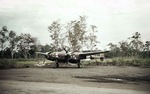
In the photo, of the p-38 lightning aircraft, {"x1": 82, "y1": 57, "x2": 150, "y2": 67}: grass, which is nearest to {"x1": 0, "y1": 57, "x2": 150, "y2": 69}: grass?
{"x1": 82, "y1": 57, "x2": 150, "y2": 67}: grass

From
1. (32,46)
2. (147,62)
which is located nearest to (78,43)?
(32,46)

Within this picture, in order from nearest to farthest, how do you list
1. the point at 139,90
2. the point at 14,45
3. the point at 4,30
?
the point at 139,90 < the point at 4,30 < the point at 14,45

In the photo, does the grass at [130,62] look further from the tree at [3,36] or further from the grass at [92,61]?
the tree at [3,36]

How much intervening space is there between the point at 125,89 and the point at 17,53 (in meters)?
7.54

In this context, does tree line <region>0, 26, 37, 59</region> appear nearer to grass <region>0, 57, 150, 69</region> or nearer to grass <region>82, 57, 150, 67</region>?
grass <region>0, 57, 150, 69</region>

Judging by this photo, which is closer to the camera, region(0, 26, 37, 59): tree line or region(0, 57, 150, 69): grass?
region(0, 26, 37, 59): tree line

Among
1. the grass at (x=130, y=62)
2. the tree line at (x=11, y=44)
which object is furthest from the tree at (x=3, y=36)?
the grass at (x=130, y=62)

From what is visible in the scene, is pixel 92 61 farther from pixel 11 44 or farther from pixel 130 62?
pixel 11 44

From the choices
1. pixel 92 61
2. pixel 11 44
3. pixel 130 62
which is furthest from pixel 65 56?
pixel 11 44

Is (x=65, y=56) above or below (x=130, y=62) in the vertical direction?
above

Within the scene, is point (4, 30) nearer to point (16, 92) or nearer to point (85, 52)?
point (16, 92)

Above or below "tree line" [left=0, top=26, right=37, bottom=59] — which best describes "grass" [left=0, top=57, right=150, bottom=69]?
below

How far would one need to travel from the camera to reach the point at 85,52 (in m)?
23.7

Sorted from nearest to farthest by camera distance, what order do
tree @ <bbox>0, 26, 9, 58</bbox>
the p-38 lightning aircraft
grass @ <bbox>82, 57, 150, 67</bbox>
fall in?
tree @ <bbox>0, 26, 9, 58</bbox> → grass @ <bbox>82, 57, 150, 67</bbox> → the p-38 lightning aircraft
